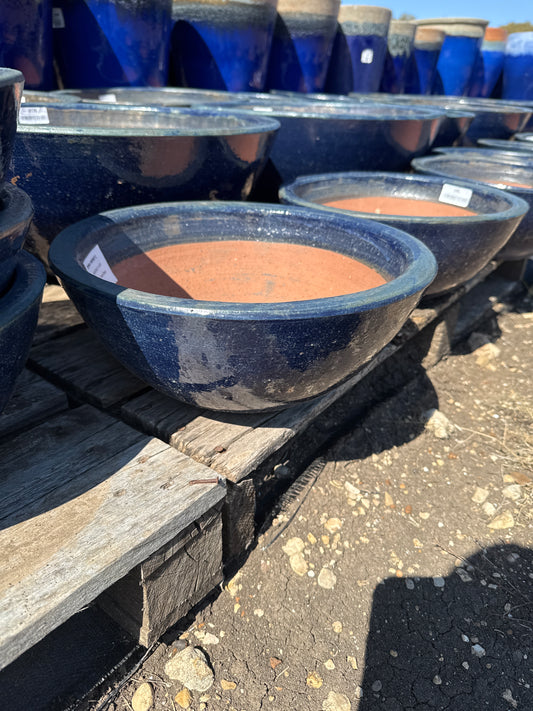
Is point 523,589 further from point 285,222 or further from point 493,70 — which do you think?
point 493,70

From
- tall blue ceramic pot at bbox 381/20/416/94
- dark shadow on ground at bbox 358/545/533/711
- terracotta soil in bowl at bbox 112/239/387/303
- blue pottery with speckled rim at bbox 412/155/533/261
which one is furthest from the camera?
tall blue ceramic pot at bbox 381/20/416/94

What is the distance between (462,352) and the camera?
227cm

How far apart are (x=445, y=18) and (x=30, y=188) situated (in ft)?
17.7

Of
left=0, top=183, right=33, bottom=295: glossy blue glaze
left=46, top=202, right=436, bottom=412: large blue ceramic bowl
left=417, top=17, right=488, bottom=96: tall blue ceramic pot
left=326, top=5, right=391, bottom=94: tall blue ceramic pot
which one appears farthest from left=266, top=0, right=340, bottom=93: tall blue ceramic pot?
left=0, top=183, right=33, bottom=295: glossy blue glaze

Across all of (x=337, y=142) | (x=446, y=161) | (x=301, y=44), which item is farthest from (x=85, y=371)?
(x=301, y=44)

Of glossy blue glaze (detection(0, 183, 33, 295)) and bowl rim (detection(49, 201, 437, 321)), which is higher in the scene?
glossy blue glaze (detection(0, 183, 33, 295))

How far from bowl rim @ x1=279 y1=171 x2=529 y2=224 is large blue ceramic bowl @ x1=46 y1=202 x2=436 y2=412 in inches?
6.8

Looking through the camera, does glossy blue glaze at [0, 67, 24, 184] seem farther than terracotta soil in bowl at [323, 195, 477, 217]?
No

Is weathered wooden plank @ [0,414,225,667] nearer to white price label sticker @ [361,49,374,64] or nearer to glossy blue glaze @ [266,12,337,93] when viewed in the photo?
glossy blue glaze @ [266,12,337,93]

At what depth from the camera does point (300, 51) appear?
3547mm

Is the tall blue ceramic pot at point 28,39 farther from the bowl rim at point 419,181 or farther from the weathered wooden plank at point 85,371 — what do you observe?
the weathered wooden plank at point 85,371

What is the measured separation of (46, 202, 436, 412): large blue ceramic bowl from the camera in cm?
86

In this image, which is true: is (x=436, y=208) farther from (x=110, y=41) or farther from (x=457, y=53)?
(x=457, y=53)

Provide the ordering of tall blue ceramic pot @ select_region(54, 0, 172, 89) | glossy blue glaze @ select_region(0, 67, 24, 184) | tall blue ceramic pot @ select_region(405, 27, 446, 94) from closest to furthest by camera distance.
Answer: glossy blue glaze @ select_region(0, 67, 24, 184) < tall blue ceramic pot @ select_region(54, 0, 172, 89) < tall blue ceramic pot @ select_region(405, 27, 446, 94)
